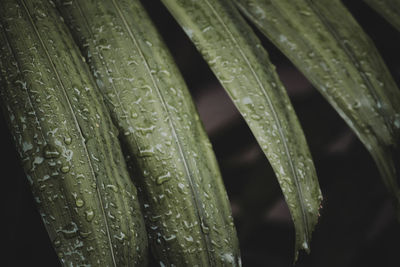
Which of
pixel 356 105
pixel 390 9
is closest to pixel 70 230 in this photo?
pixel 356 105

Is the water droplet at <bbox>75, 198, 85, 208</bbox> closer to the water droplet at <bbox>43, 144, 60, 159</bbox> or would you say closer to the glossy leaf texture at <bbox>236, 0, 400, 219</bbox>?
the water droplet at <bbox>43, 144, 60, 159</bbox>

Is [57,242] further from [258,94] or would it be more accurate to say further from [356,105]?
[356,105]

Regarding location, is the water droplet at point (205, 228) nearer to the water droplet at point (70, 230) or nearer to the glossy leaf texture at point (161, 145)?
the glossy leaf texture at point (161, 145)

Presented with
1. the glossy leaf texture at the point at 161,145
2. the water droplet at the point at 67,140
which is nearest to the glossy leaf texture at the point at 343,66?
the glossy leaf texture at the point at 161,145

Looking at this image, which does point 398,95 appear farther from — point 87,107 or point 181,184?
point 87,107

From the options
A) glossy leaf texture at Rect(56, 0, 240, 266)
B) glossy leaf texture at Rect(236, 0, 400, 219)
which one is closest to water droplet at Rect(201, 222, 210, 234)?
glossy leaf texture at Rect(56, 0, 240, 266)

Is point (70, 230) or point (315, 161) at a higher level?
point (70, 230)
